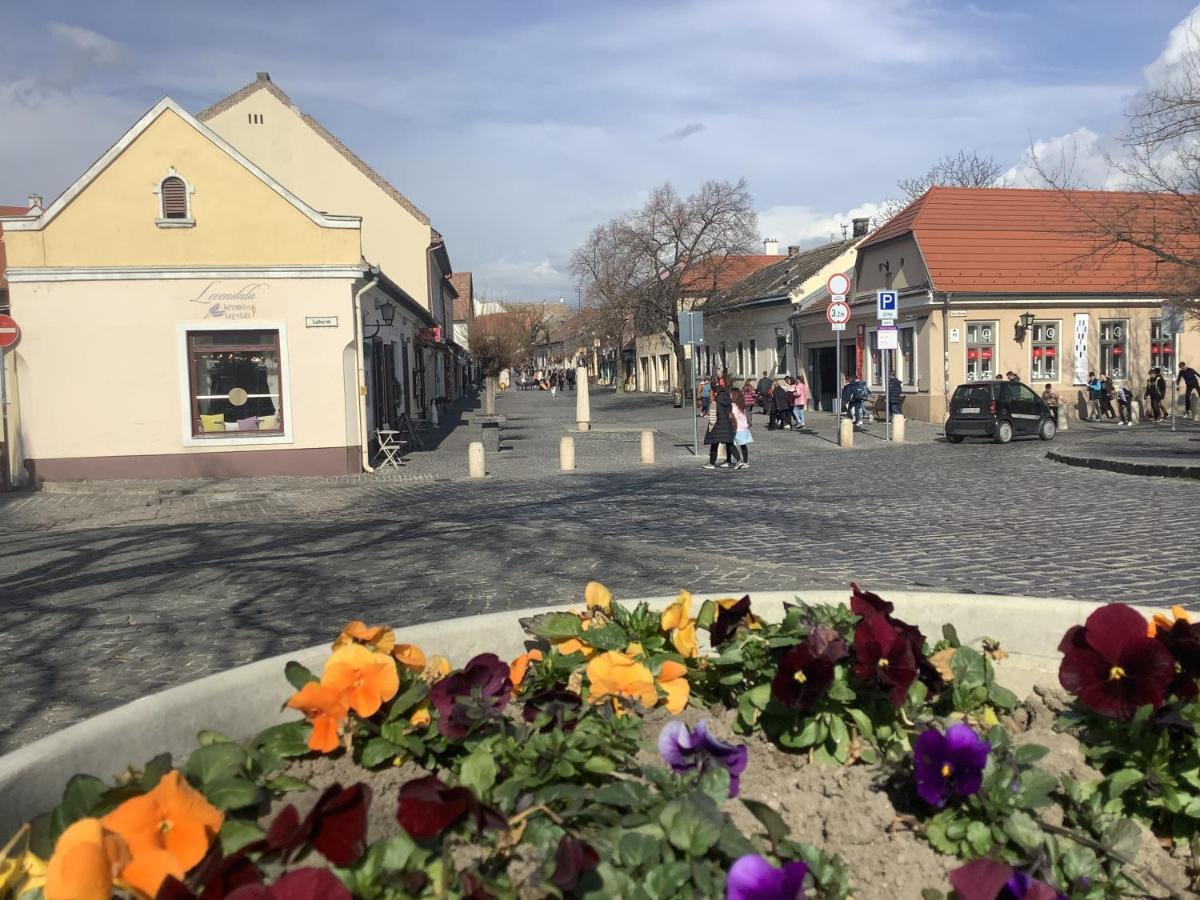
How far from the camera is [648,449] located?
20.0 meters

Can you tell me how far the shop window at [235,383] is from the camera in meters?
19.3

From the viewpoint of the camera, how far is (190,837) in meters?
1.66

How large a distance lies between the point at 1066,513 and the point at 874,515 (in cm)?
201

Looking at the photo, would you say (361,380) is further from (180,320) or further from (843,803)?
(843,803)

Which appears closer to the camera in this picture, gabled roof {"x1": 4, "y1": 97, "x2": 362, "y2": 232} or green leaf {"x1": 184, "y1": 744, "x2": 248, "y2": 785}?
green leaf {"x1": 184, "y1": 744, "x2": 248, "y2": 785}

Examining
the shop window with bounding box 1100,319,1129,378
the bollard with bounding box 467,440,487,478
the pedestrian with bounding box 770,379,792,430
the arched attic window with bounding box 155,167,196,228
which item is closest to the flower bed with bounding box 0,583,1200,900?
the bollard with bounding box 467,440,487,478

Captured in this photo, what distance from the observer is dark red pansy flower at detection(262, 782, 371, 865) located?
1.64m

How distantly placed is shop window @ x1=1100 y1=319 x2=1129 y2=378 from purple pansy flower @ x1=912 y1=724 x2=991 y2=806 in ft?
112

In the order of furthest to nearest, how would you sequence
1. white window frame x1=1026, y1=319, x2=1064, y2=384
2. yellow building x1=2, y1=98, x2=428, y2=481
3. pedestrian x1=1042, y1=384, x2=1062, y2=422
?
white window frame x1=1026, y1=319, x2=1064, y2=384 → pedestrian x1=1042, y1=384, x2=1062, y2=422 → yellow building x1=2, y1=98, x2=428, y2=481

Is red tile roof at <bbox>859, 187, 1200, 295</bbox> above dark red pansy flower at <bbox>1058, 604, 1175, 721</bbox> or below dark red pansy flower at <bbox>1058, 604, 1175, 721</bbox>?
above

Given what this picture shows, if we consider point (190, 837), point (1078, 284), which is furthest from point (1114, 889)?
point (1078, 284)

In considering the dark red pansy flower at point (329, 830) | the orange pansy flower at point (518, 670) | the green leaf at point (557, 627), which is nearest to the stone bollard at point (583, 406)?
the green leaf at point (557, 627)

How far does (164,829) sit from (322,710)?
613 millimetres

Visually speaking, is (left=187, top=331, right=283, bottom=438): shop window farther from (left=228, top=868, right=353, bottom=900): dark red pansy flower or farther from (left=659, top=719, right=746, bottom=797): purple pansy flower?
(left=228, top=868, right=353, bottom=900): dark red pansy flower
